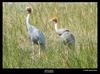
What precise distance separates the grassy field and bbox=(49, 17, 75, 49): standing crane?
38mm

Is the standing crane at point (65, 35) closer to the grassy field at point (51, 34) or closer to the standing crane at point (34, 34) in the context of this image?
the grassy field at point (51, 34)

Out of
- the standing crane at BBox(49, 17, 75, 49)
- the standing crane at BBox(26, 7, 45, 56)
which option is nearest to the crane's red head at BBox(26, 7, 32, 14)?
the standing crane at BBox(26, 7, 45, 56)

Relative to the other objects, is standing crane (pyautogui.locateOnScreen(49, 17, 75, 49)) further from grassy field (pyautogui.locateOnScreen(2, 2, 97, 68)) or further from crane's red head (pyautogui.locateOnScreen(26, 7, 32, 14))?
crane's red head (pyautogui.locateOnScreen(26, 7, 32, 14))

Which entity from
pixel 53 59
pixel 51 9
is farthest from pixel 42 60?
pixel 51 9

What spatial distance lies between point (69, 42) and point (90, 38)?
226mm

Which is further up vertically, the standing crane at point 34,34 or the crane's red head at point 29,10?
the crane's red head at point 29,10

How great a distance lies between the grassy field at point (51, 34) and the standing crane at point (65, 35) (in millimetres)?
38

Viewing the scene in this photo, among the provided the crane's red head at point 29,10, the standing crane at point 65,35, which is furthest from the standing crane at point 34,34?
the standing crane at point 65,35

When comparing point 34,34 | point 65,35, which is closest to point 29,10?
point 34,34

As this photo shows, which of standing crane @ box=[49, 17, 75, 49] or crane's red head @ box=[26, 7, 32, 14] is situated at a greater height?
crane's red head @ box=[26, 7, 32, 14]

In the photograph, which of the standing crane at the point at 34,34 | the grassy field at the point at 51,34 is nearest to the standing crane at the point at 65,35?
the grassy field at the point at 51,34

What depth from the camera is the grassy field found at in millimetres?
6188

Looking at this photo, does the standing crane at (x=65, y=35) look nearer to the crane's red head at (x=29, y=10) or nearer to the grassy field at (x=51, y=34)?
the grassy field at (x=51, y=34)

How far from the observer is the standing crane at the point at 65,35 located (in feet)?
20.3
